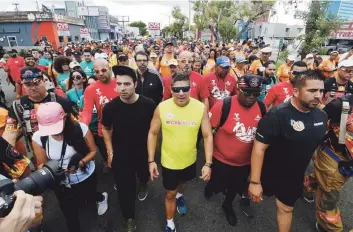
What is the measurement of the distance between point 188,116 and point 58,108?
1394mm

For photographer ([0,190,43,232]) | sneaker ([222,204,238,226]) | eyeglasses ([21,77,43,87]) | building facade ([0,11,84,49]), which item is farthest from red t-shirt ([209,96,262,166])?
building facade ([0,11,84,49])

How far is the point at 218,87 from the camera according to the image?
14.3 ft

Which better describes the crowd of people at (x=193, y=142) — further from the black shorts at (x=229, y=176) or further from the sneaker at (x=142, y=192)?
the sneaker at (x=142, y=192)

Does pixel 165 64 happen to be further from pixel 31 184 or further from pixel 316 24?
pixel 316 24

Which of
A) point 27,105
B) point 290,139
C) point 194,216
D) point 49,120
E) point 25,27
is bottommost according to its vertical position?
point 194,216

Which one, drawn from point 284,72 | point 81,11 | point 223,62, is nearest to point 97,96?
point 223,62

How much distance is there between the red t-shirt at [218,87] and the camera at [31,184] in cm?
328

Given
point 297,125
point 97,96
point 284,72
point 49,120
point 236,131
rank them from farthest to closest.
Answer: point 284,72 < point 97,96 < point 236,131 < point 297,125 < point 49,120

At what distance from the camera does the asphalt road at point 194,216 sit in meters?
2.97

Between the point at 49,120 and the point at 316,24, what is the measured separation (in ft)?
43.0

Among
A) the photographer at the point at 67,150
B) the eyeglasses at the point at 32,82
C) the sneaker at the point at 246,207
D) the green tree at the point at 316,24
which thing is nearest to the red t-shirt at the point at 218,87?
the sneaker at the point at 246,207

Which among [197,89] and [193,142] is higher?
[197,89]

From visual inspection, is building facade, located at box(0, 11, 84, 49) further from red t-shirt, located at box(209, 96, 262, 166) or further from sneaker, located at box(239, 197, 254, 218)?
sneaker, located at box(239, 197, 254, 218)

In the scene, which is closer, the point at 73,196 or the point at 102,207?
the point at 73,196
